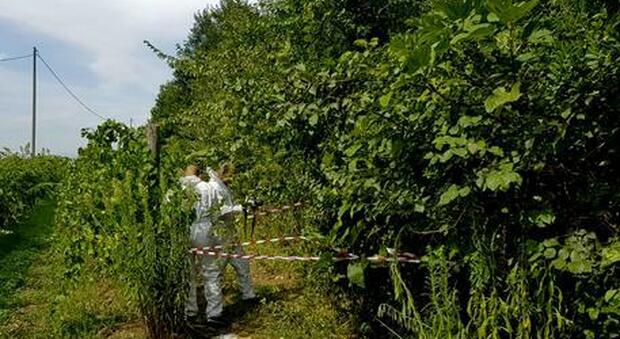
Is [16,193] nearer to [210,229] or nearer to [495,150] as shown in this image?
[210,229]

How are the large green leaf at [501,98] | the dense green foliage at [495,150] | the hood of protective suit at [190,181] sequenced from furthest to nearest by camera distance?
the hood of protective suit at [190,181] < the dense green foliage at [495,150] < the large green leaf at [501,98]

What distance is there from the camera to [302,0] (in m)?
6.74

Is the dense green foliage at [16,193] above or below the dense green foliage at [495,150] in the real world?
above

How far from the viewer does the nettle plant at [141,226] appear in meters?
5.78

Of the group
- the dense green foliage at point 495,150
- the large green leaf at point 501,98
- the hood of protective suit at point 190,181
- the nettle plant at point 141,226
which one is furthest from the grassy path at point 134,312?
the large green leaf at point 501,98

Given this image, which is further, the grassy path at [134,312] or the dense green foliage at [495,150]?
the grassy path at [134,312]

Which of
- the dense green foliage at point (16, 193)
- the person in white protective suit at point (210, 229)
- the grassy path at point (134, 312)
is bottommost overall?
the grassy path at point (134, 312)

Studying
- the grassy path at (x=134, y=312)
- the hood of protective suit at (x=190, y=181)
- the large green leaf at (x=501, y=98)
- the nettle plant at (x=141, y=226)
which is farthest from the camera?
the hood of protective suit at (x=190, y=181)

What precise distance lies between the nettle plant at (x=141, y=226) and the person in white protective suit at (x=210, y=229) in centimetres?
35

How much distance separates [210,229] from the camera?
22.1ft

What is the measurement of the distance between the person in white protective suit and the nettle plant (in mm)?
351

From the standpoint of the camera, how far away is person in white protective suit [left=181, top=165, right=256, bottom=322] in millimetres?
6562

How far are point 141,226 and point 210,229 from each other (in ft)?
3.09

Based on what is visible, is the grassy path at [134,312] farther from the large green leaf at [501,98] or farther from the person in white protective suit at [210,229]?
the large green leaf at [501,98]
